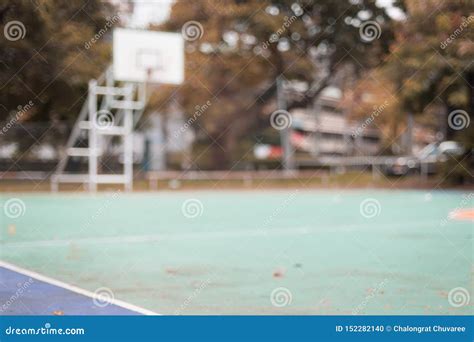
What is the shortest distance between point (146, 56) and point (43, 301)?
15.9 m

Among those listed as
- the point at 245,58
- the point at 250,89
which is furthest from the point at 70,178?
the point at 250,89

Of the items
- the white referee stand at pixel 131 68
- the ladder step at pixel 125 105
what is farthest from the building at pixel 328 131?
the white referee stand at pixel 131 68

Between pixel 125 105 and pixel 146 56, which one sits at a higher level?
pixel 146 56

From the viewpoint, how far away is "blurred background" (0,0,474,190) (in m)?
17.6

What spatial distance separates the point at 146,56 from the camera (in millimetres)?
20891

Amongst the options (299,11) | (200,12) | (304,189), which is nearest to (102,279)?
(299,11)

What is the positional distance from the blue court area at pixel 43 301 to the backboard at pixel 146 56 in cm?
1446

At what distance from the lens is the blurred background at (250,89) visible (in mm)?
17609

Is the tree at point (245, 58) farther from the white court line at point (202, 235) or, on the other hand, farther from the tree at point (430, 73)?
the white court line at point (202, 235)

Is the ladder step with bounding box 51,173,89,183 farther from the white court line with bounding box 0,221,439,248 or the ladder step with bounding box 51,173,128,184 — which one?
the white court line with bounding box 0,221,439,248

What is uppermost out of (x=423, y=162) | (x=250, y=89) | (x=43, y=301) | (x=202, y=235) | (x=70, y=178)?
(x=250, y=89)

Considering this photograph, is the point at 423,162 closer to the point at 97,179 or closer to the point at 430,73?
the point at 430,73

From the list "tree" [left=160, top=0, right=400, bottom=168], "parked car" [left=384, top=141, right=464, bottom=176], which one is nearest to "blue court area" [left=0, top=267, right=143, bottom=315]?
"tree" [left=160, top=0, right=400, bottom=168]
